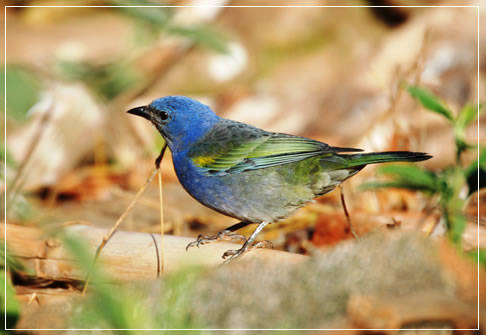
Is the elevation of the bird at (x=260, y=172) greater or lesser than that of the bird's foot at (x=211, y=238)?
greater

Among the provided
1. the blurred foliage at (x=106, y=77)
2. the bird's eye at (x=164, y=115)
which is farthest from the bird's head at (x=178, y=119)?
the blurred foliage at (x=106, y=77)

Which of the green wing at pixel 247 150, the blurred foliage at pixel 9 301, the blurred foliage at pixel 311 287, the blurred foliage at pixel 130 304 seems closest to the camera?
the blurred foliage at pixel 130 304

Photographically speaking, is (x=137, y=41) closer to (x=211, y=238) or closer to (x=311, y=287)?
(x=311, y=287)

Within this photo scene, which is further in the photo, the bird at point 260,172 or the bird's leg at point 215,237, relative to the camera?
the bird at point 260,172

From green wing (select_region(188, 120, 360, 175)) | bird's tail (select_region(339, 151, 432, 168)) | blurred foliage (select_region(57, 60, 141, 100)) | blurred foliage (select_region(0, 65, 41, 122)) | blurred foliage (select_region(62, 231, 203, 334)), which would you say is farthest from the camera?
green wing (select_region(188, 120, 360, 175))

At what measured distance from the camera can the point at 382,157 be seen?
3303 mm

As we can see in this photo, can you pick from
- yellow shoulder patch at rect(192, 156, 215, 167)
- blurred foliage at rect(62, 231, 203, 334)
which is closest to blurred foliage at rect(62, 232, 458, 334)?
blurred foliage at rect(62, 231, 203, 334)

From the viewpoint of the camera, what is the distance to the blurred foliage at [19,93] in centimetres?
190

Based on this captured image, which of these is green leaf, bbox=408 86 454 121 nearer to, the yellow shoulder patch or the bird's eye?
the yellow shoulder patch

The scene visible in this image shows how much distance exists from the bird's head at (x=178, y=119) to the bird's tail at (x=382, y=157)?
792 millimetres

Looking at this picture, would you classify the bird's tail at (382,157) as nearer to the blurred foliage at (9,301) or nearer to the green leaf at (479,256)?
the green leaf at (479,256)

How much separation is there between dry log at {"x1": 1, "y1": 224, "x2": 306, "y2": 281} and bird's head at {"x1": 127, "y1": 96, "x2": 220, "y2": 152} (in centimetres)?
62

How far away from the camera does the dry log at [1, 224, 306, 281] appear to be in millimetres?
3232

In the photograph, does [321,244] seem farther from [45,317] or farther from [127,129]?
[127,129]
